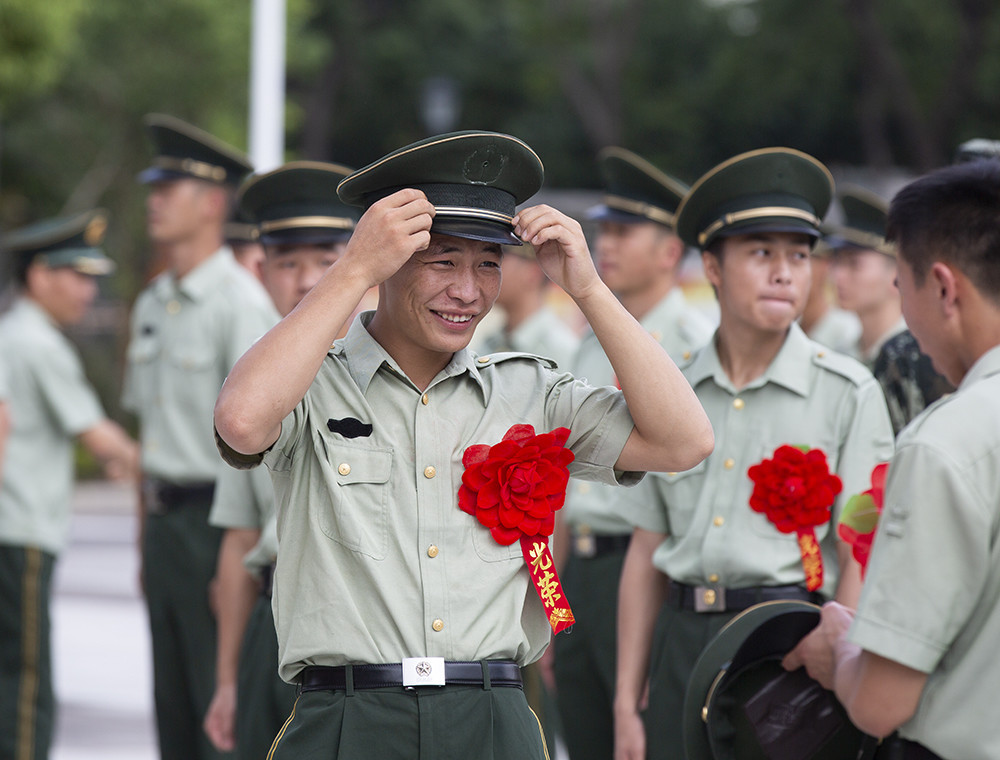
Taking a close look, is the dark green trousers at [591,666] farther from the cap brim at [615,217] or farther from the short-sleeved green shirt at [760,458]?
the cap brim at [615,217]

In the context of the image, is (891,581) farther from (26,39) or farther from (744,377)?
(26,39)

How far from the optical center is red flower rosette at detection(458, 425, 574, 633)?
2.69 meters

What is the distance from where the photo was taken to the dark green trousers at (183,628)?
17.4ft

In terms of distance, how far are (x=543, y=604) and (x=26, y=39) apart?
1195 cm

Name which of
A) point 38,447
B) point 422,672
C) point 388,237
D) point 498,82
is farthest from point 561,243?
point 498,82

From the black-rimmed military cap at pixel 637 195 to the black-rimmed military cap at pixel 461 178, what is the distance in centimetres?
289

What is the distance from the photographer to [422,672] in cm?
→ 258

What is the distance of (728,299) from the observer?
3990mm

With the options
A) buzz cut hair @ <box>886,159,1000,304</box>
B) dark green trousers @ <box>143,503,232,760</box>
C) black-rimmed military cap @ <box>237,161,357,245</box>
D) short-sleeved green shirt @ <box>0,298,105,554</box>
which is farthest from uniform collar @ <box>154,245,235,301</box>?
buzz cut hair @ <box>886,159,1000,304</box>

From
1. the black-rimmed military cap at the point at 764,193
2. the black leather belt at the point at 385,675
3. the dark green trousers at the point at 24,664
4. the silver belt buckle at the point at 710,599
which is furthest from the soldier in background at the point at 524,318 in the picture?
the black leather belt at the point at 385,675

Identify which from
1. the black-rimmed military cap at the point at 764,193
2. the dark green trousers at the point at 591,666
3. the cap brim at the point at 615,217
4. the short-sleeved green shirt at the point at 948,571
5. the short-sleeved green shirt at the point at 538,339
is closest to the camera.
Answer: the short-sleeved green shirt at the point at 948,571

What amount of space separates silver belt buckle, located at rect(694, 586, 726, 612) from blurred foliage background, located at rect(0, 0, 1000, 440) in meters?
11.0

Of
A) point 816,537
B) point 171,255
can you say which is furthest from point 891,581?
point 171,255

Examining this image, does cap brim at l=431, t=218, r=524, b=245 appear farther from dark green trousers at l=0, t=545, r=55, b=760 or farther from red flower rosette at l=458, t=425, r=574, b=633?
dark green trousers at l=0, t=545, r=55, b=760
